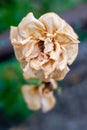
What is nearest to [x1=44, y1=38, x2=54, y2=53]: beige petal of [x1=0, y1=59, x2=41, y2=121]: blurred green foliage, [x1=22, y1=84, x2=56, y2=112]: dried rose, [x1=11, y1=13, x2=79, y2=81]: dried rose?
[x1=11, y1=13, x2=79, y2=81]: dried rose

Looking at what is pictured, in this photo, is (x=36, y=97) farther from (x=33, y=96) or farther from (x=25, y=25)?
(x=25, y=25)

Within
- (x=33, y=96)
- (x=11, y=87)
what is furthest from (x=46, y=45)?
(x=11, y=87)

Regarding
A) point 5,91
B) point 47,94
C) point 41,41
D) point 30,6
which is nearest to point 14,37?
→ point 41,41

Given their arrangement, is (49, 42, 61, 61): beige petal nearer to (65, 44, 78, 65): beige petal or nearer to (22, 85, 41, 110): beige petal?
(65, 44, 78, 65): beige petal

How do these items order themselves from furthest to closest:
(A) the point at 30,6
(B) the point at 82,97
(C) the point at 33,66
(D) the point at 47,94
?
(A) the point at 30,6
(B) the point at 82,97
(D) the point at 47,94
(C) the point at 33,66

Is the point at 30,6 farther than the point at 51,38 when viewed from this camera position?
Yes

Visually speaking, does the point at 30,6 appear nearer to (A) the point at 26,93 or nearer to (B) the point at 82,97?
(B) the point at 82,97
